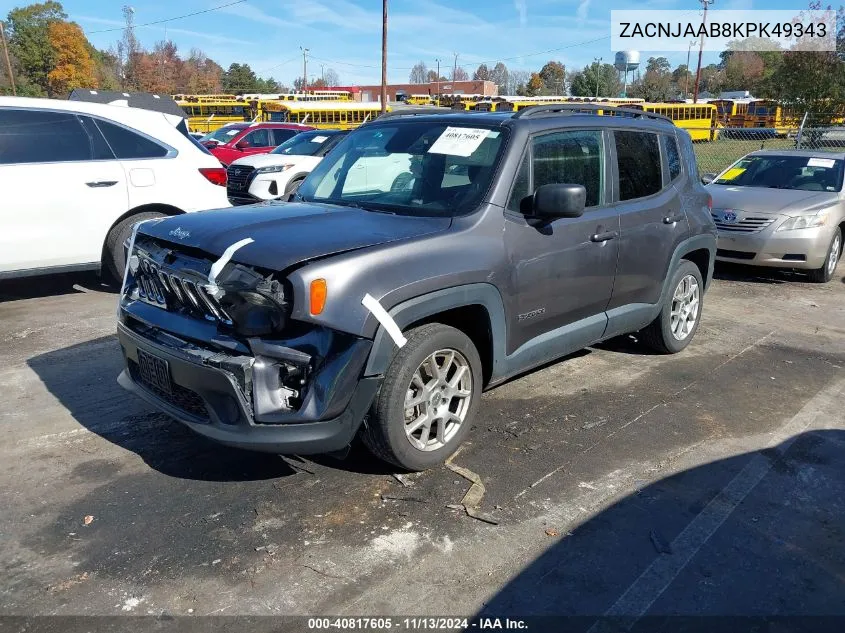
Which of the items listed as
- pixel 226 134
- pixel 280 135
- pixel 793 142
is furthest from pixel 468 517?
pixel 793 142

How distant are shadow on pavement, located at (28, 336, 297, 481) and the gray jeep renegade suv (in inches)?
18.1

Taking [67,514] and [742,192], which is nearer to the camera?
[67,514]

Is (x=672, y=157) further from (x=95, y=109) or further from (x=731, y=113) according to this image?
(x=731, y=113)

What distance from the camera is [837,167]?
932 centimetres

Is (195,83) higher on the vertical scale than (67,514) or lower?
higher

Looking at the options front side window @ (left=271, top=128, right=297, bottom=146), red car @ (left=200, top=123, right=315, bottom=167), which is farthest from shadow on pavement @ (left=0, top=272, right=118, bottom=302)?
front side window @ (left=271, top=128, right=297, bottom=146)

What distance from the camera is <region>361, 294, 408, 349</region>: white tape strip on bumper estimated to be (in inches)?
124

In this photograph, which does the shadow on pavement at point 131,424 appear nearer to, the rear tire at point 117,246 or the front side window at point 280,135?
the rear tire at point 117,246

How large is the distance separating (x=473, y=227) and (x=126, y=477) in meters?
2.22

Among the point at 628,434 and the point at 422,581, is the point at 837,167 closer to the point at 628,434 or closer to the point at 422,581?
the point at 628,434

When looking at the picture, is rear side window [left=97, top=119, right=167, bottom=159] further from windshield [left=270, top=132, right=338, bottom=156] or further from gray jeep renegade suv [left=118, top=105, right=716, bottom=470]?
windshield [left=270, top=132, right=338, bottom=156]

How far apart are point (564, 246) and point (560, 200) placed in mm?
451

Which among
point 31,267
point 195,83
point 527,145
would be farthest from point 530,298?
point 195,83

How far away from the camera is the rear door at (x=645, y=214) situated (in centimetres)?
480
